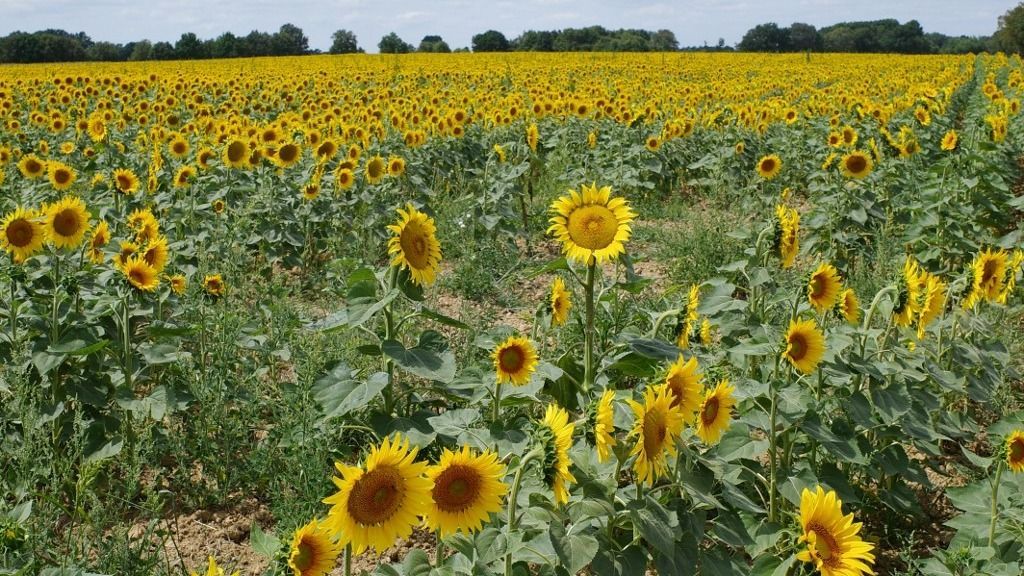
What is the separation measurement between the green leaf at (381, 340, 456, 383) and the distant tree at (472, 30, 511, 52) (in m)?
51.2

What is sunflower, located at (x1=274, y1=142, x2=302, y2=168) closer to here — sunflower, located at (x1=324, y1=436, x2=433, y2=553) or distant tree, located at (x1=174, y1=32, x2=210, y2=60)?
sunflower, located at (x1=324, y1=436, x2=433, y2=553)

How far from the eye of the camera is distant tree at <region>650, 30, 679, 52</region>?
52759 mm

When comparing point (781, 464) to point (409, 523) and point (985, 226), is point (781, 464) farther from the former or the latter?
point (985, 226)

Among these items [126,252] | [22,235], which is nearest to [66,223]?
[22,235]

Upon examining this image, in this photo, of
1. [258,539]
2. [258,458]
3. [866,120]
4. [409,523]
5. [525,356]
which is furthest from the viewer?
[866,120]

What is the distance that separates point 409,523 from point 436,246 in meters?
1.07

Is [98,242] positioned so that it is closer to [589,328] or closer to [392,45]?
[589,328]

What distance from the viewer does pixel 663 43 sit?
57.0m

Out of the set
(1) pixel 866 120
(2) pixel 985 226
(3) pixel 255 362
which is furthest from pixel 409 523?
(1) pixel 866 120

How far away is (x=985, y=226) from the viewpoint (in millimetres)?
7031

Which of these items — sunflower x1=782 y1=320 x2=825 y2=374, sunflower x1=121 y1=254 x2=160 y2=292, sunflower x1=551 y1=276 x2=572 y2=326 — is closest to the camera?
sunflower x1=782 y1=320 x2=825 y2=374

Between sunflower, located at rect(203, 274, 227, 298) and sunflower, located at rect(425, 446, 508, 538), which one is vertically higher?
sunflower, located at rect(425, 446, 508, 538)

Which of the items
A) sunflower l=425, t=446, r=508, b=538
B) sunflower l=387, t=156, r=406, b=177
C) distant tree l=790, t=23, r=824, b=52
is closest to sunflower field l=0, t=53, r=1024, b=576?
sunflower l=425, t=446, r=508, b=538

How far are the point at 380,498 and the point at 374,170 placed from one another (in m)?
5.24
